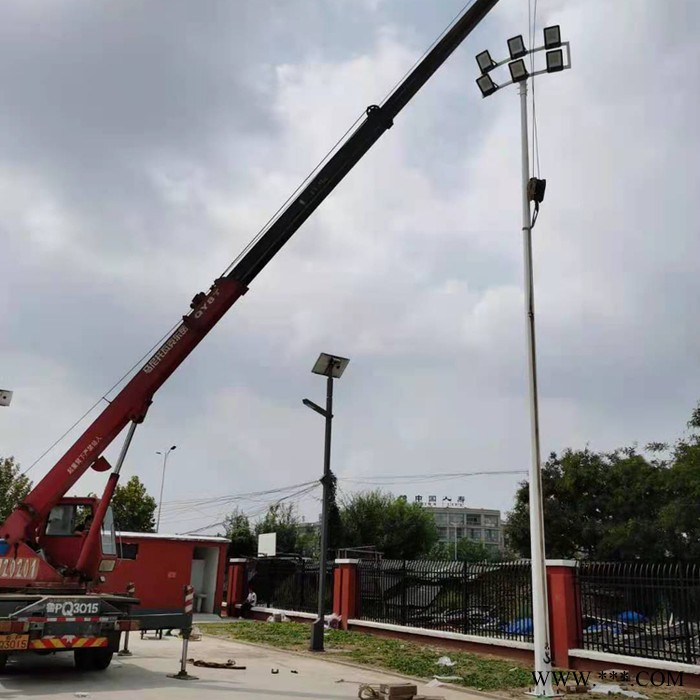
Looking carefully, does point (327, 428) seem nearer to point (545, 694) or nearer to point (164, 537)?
point (545, 694)

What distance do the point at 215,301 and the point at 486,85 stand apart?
20.1ft

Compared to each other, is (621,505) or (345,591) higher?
(621,505)

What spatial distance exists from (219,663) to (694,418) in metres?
22.6

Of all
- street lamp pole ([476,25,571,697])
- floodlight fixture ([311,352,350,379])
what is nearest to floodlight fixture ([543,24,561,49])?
street lamp pole ([476,25,571,697])

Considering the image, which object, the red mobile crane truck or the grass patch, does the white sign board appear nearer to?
the grass patch

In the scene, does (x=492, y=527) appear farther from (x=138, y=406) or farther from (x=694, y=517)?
(x=138, y=406)

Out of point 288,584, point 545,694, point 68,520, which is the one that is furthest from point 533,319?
point 288,584

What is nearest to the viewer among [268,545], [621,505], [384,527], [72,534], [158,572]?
[72,534]

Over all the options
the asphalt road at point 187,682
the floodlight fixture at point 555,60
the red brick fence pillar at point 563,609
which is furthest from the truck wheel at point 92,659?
the floodlight fixture at point 555,60

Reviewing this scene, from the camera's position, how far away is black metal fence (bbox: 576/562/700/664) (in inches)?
474

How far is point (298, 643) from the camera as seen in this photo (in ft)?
57.1

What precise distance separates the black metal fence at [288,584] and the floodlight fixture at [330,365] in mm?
8097

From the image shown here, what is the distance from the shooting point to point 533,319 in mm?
11438

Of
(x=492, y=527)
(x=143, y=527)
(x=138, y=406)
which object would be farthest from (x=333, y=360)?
(x=492, y=527)
